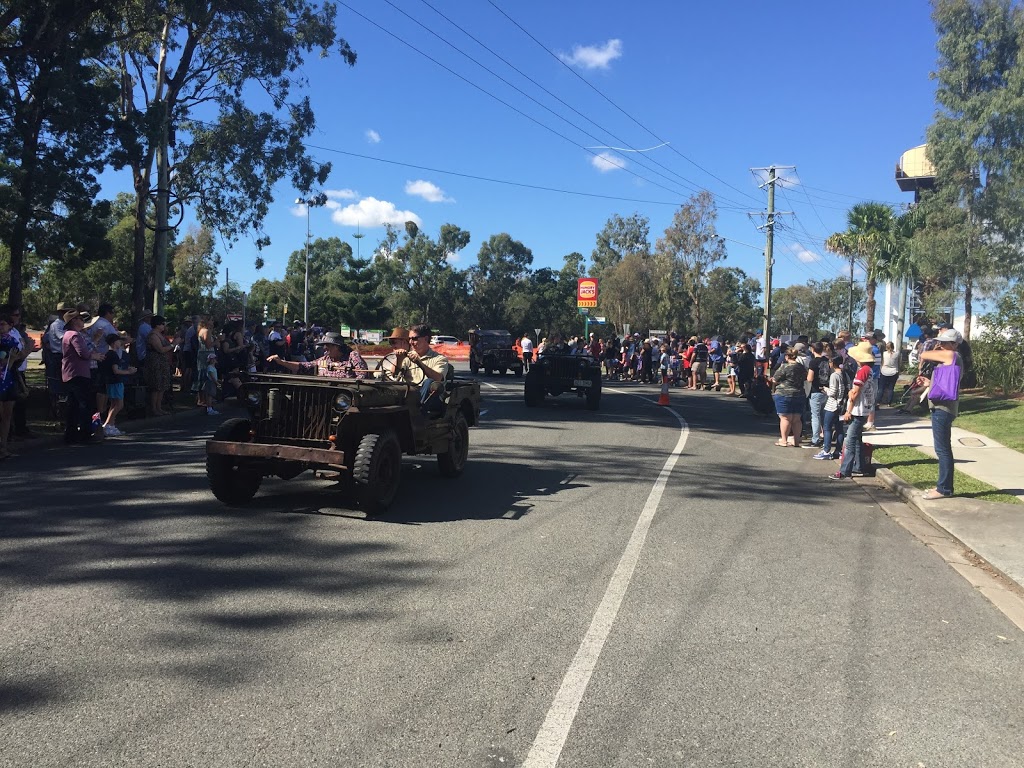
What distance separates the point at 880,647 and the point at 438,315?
267 feet

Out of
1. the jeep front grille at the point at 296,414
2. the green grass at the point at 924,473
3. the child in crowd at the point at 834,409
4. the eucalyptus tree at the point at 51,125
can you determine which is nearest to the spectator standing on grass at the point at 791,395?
the child in crowd at the point at 834,409

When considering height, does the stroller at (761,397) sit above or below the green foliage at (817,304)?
below

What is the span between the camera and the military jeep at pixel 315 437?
7184mm

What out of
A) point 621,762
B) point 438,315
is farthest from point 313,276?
point 621,762

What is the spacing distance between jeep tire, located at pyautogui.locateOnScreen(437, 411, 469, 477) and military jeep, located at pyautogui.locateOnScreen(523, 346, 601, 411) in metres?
9.33

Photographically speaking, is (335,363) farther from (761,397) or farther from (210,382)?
(761,397)

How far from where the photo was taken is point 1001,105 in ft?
95.7

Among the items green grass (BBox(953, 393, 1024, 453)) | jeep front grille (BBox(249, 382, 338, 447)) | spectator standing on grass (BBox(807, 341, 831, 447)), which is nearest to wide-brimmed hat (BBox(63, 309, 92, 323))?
jeep front grille (BBox(249, 382, 338, 447))

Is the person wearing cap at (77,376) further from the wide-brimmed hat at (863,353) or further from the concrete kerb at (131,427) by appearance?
the wide-brimmed hat at (863,353)

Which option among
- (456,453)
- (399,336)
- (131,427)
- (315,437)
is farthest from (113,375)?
(315,437)

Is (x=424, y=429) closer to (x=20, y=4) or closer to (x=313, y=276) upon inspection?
(x=20, y=4)

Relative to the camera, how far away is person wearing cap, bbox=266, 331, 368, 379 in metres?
8.39

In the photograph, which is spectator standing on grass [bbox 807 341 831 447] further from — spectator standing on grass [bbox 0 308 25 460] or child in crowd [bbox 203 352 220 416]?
spectator standing on grass [bbox 0 308 25 460]

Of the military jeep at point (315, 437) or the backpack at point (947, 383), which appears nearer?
the military jeep at point (315, 437)
